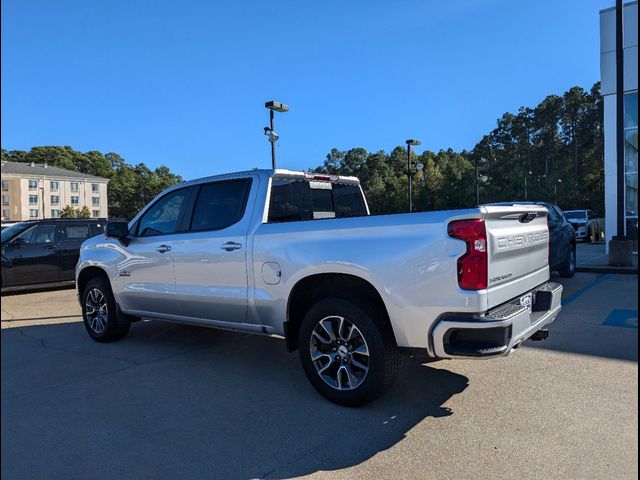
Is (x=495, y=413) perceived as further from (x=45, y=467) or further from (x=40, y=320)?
(x=40, y=320)

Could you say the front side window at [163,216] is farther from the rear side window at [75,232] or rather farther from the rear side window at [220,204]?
the rear side window at [75,232]

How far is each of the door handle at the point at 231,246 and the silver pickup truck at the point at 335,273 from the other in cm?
1

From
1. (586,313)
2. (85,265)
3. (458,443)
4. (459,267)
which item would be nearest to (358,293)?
(459,267)

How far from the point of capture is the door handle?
4.64 metres

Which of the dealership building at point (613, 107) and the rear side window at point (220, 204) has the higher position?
the dealership building at point (613, 107)

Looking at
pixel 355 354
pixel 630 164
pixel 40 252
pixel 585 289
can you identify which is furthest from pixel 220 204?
pixel 630 164

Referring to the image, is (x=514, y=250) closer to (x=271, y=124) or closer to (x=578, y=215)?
(x=271, y=124)

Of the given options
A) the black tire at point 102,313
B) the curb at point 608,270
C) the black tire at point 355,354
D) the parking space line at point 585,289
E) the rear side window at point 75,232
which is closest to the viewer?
the black tire at point 355,354

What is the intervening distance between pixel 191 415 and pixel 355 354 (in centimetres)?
139

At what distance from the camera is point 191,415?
3877 millimetres

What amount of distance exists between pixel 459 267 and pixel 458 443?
3.90ft

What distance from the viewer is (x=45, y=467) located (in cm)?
314

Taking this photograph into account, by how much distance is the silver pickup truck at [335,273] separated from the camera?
11.0ft

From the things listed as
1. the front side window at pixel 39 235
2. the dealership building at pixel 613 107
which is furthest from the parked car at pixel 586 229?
the front side window at pixel 39 235
